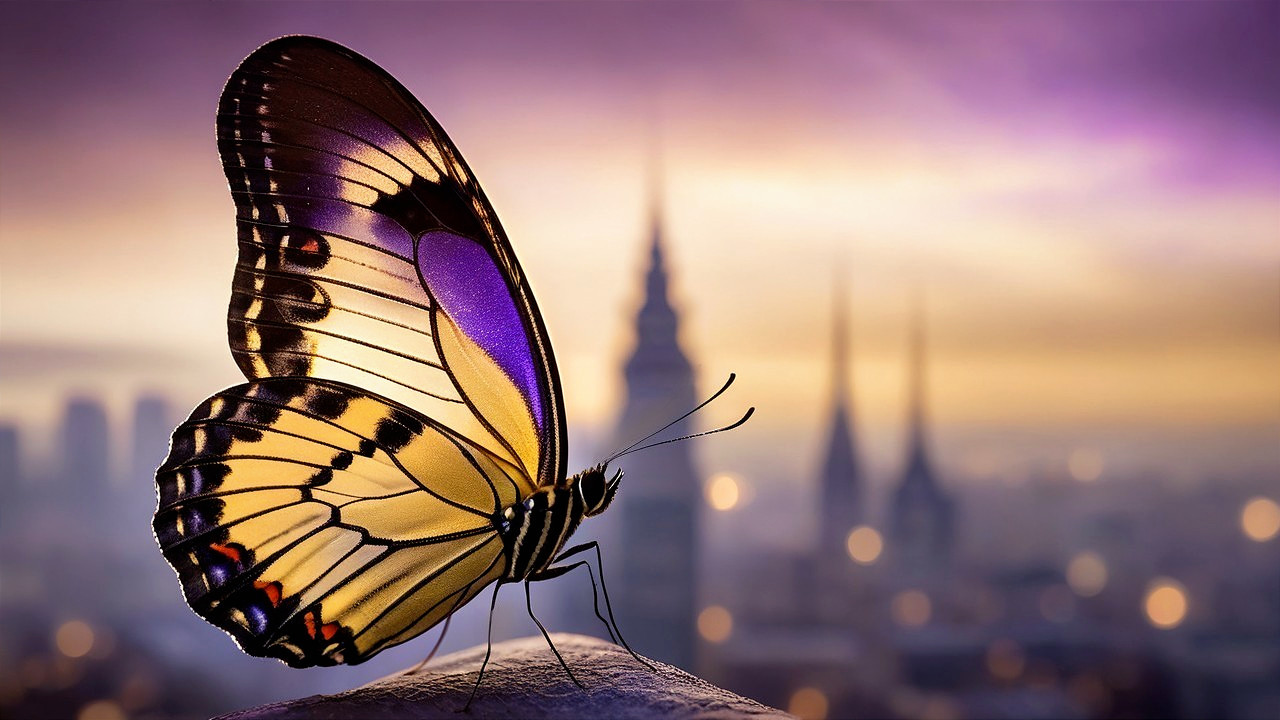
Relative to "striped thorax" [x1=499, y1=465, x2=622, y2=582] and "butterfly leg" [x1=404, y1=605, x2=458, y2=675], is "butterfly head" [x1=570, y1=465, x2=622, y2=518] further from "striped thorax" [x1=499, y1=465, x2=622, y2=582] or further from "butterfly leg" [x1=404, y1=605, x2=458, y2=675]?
"butterfly leg" [x1=404, y1=605, x2=458, y2=675]

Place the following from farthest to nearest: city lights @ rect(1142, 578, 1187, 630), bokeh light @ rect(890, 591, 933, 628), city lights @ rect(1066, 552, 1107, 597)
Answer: bokeh light @ rect(890, 591, 933, 628) → city lights @ rect(1066, 552, 1107, 597) → city lights @ rect(1142, 578, 1187, 630)

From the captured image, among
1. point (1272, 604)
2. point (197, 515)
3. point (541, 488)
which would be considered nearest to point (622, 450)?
point (541, 488)

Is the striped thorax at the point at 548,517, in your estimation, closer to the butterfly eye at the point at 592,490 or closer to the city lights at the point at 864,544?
the butterfly eye at the point at 592,490

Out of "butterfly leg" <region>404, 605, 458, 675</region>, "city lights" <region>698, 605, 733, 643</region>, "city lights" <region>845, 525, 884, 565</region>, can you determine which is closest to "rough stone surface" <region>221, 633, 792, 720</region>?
"butterfly leg" <region>404, 605, 458, 675</region>

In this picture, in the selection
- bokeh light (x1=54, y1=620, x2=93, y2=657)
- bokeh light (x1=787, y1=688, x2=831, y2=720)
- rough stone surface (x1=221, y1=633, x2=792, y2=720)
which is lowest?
bokeh light (x1=787, y1=688, x2=831, y2=720)

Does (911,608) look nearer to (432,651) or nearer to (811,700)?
(811,700)
